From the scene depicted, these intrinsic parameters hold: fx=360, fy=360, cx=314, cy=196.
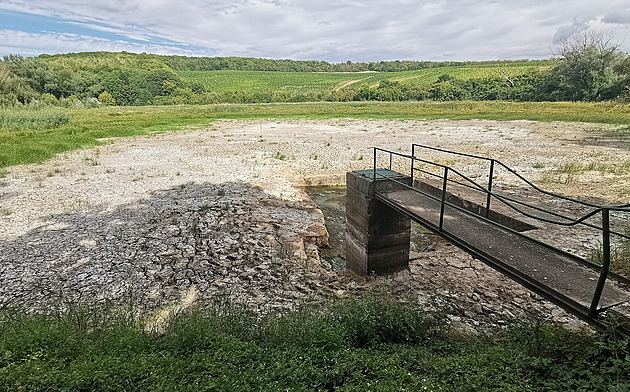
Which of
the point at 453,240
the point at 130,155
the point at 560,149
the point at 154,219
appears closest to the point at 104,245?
the point at 154,219

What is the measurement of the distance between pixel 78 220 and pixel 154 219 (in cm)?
241

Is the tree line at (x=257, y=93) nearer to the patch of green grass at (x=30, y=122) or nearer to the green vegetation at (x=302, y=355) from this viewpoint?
the patch of green grass at (x=30, y=122)

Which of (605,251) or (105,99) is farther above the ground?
(105,99)

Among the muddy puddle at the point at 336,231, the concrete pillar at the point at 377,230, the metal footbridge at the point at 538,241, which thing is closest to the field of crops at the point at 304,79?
the muddy puddle at the point at 336,231

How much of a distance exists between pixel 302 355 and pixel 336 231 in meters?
7.84

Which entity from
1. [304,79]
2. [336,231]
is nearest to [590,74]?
[336,231]

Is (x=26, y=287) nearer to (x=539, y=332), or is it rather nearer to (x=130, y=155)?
(x=539, y=332)

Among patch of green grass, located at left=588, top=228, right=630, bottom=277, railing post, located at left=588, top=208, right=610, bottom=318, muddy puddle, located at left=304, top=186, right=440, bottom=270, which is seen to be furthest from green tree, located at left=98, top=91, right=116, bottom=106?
railing post, located at left=588, top=208, right=610, bottom=318

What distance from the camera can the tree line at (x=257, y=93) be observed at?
59.4 meters

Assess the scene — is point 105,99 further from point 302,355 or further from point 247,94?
point 302,355

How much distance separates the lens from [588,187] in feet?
48.2

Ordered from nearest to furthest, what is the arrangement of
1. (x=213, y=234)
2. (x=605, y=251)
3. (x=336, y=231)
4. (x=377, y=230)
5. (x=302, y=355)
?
(x=605, y=251)
(x=302, y=355)
(x=377, y=230)
(x=213, y=234)
(x=336, y=231)

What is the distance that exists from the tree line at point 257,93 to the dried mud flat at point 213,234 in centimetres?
4622

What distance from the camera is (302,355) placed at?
15.8 feet
